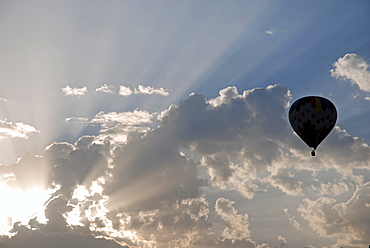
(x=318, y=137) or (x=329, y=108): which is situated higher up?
(x=329, y=108)

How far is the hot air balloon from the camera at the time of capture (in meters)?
103

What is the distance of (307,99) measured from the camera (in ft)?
350

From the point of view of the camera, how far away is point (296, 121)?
4183 inches

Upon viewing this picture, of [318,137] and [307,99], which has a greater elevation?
[307,99]

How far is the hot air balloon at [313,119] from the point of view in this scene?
102900 millimetres

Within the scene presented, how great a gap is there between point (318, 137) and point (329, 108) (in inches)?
365

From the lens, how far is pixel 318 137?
10250cm

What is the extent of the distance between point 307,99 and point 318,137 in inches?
446

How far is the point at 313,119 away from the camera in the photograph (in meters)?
104

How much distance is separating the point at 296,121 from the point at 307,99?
6903 mm

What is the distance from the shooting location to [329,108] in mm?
105312

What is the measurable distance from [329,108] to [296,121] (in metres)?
9.56

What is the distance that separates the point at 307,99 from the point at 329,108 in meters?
6.33
